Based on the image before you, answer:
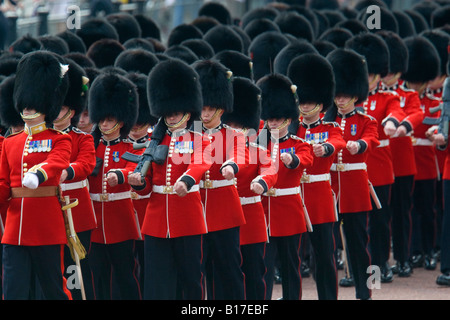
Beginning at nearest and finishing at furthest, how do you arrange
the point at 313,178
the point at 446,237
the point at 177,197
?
the point at 177,197 → the point at 313,178 → the point at 446,237

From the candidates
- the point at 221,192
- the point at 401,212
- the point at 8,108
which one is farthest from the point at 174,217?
the point at 401,212

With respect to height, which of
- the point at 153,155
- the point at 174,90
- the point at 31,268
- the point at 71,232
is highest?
the point at 174,90

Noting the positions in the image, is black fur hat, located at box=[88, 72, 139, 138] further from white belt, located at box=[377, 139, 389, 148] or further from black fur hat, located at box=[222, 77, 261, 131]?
white belt, located at box=[377, 139, 389, 148]

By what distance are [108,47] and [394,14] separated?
10.7 feet

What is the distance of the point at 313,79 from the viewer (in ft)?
20.4

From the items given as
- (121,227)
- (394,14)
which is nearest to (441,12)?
(394,14)

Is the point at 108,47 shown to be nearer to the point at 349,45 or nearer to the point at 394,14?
the point at 349,45

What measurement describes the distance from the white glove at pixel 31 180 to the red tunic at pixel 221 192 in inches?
35.3

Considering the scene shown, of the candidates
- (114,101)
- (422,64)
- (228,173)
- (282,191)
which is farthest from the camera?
(422,64)

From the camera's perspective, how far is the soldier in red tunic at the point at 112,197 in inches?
226

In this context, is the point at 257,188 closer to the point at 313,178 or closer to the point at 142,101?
the point at 313,178

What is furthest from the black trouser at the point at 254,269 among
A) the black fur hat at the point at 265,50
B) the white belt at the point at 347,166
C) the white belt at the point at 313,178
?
the black fur hat at the point at 265,50

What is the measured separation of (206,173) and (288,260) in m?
0.70

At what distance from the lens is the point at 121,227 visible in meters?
5.74
